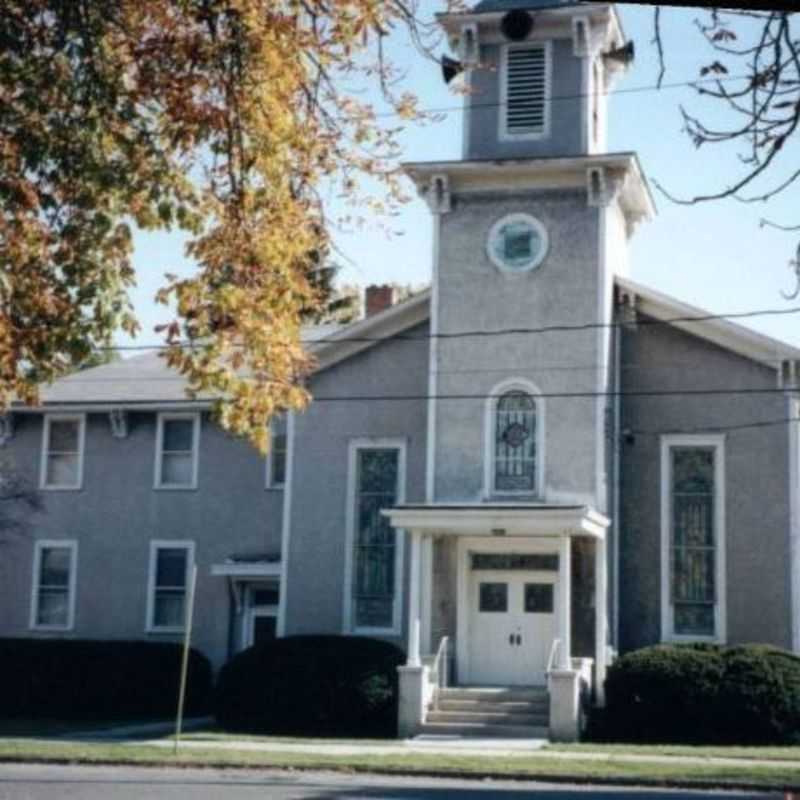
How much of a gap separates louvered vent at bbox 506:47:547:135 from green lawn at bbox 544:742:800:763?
39.9 feet

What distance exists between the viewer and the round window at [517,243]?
93.4 feet

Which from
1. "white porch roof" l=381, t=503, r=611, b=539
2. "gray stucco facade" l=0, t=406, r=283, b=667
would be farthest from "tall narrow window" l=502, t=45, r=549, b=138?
"gray stucco facade" l=0, t=406, r=283, b=667

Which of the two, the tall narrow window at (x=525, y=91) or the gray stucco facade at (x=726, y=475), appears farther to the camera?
the tall narrow window at (x=525, y=91)

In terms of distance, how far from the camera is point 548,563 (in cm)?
2853

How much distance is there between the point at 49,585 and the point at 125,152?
26238 millimetres

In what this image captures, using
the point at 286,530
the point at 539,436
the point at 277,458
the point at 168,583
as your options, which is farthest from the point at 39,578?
the point at 539,436

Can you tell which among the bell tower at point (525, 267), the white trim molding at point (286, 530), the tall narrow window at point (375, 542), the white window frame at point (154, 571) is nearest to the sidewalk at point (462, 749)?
the tall narrow window at point (375, 542)

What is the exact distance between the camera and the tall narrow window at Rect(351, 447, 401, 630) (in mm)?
29453

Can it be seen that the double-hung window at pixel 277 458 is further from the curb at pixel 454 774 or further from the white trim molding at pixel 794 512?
the curb at pixel 454 774

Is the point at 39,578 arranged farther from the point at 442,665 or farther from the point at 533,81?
the point at 533,81

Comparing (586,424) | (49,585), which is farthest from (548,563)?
(49,585)

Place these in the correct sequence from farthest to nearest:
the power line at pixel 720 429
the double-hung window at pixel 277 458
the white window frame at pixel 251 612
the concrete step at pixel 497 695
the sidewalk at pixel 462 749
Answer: the double-hung window at pixel 277 458, the white window frame at pixel 251 612, the power line at pixel 720 429, the concrete step at pixel 497 695, the sidewalk at pixel 462 749

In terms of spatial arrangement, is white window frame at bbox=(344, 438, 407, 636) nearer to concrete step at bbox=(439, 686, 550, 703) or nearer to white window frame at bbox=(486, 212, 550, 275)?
concrete step at bbox=(439, 686, 550, 703)

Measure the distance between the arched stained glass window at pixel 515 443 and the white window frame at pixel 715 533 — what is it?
2596mm
